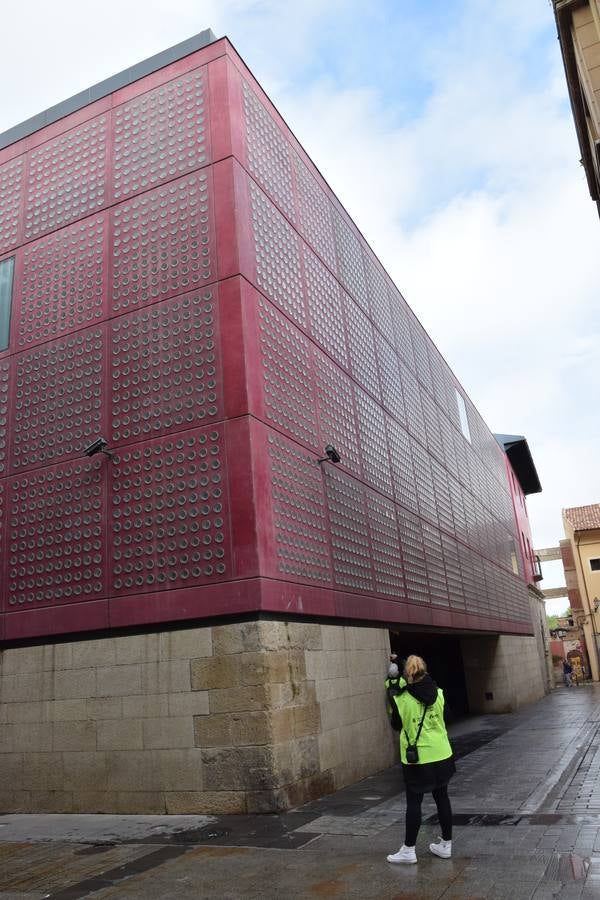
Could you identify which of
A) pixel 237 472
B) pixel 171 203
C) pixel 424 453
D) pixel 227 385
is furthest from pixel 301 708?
pixel 424 453

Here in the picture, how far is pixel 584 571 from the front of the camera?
137 ft

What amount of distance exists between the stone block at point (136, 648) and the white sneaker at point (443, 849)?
4248 mm

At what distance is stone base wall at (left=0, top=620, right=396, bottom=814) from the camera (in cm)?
773

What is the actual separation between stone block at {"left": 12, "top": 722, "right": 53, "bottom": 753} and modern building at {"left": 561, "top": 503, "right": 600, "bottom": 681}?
37490 mm

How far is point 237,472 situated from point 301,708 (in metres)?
2.97

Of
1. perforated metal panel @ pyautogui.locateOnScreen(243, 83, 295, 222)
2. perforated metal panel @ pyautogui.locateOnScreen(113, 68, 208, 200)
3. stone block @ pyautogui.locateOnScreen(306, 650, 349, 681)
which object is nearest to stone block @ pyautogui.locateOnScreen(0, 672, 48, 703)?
stone block @ pyautogui.locateOnScreen(306, 650, 349, 681)

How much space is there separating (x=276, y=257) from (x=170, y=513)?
14.3 feet

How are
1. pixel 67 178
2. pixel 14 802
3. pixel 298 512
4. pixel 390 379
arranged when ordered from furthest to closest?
pixel 390 379
pixel 67 178
pixel 298 512
pixel 14 802

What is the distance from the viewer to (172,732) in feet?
26.6

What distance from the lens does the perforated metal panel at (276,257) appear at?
1010cm

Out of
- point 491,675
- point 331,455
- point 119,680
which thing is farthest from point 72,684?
point 491,675

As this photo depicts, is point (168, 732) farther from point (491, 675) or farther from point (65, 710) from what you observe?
point (491, 675)

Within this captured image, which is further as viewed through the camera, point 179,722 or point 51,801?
point 51,801

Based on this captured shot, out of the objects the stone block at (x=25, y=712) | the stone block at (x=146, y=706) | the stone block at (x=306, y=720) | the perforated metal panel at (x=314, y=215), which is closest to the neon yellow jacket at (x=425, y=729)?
the stone block at (x=306, y=720)
